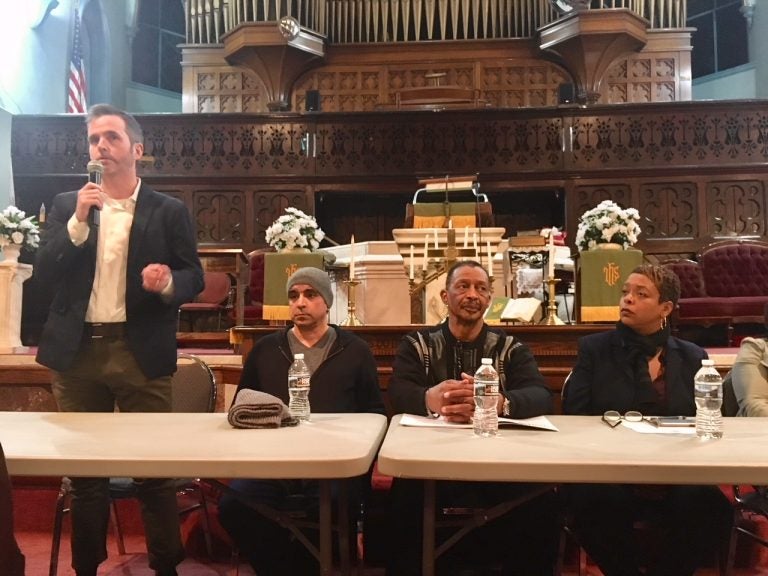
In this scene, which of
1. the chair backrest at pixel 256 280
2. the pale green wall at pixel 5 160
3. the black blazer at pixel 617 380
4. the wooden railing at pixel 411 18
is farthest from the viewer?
the wooden railing at pixel 411 18

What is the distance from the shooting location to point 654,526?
2373 millimetres

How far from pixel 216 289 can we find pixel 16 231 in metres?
2.41

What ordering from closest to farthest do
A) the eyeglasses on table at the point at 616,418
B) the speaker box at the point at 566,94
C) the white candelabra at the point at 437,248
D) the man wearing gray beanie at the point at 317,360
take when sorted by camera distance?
1. the eyeglasses on table at the point at 616,418
2. the man wearing gray beanie at the point at 317,360
3. the white candelabra at the point at 437,248
4. the speaker box at the point at 566,94

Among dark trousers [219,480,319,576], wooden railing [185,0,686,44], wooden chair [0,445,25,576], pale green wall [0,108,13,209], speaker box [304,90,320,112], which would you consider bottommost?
dark trousers [219,480,319,576]

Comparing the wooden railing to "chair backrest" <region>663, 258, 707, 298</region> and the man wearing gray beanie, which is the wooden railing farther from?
the man wearing gray beanie

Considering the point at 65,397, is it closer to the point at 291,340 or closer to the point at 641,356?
the point at 291,340

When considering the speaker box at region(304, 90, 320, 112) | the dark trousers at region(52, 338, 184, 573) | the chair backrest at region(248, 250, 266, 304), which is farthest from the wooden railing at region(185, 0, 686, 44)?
the dark trousers at region(52, 338, 184, 573)

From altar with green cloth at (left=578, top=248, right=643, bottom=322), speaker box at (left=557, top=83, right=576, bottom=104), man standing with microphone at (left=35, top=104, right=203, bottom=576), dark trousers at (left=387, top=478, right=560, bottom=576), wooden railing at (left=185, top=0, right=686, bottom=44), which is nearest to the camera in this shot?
man standing with microphone at (left=35, top=104, right=203, bottom=576)

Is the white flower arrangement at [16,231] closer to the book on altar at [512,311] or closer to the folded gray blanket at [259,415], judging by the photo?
the book on altar at [512,311]

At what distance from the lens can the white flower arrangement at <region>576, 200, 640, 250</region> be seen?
5555 mm

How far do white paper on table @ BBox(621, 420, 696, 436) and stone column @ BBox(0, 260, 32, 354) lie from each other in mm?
5312

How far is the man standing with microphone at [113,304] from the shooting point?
89.2 inches

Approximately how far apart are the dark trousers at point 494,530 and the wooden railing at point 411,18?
864 cm

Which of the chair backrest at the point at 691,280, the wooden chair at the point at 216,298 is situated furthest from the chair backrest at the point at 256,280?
the chair backrest at the point at 691,280
